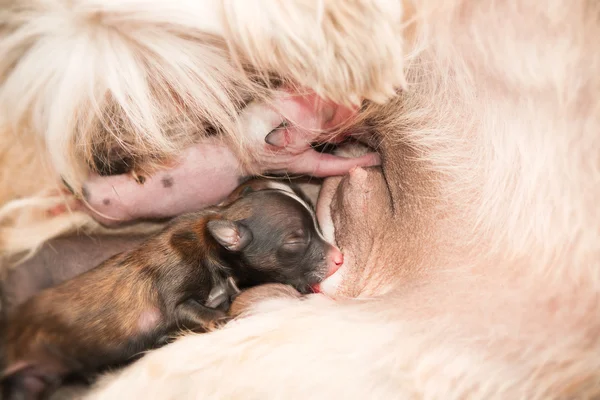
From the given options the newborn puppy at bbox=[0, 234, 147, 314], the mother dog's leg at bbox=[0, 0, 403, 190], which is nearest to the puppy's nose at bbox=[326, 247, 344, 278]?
the mother dog's leg at bbox=[0, 0, 403, 190]

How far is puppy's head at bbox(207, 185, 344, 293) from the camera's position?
1.26 metres

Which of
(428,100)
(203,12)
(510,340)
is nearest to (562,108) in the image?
(428,100)

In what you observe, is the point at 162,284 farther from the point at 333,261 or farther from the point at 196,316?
→ the point at 333,261

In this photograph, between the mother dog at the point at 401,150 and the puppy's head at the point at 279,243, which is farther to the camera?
the puppy's head at the point at 279,243

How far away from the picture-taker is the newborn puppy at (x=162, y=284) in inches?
41.9

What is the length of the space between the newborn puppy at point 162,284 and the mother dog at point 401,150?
0.34ft

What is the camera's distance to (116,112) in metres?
1.12

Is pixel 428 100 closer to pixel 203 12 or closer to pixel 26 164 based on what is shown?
pixel 203 12

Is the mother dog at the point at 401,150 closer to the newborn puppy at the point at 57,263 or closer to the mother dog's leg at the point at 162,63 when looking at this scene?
the mother dog's leg at the point at 162,63

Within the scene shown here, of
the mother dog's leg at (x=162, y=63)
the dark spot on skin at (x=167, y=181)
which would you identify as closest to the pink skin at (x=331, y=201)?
the mother dog's leg at (x=162, y=63)

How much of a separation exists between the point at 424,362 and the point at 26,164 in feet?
2.89

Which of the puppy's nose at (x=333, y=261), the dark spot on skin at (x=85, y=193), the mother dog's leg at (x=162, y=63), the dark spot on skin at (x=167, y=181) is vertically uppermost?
the mother dog's leg at (x=162, y=63)

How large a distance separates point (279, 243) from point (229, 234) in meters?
0.13

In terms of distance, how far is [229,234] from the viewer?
1206 millimetres
